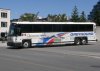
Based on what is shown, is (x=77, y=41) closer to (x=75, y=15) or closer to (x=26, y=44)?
(x=26, y=44)

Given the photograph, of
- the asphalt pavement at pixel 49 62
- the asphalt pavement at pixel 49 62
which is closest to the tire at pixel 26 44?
the asphalt pavement at pixel 49 62

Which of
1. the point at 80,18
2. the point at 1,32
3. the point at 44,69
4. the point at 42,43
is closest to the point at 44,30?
the point at 42,43

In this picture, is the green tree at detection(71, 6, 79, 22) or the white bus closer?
the white bus

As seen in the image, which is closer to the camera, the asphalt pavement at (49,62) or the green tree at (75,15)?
the asphalt pavement at (49,62)

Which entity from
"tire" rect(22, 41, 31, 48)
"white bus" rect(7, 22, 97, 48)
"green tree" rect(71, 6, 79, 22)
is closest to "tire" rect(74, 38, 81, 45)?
"white bus" rect(7, 22, 97, 48)

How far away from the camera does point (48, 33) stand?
38969 millimetres

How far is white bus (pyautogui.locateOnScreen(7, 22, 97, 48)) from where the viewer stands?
120 feet

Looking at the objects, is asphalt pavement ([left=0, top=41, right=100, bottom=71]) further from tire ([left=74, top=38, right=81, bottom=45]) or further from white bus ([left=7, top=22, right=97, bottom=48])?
tire ([left=74, top=38, right=81, bottom=45])

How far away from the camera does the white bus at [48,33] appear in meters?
36.6

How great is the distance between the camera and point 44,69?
15.7 m

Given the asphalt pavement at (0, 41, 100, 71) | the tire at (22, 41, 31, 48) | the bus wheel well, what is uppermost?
the bus wheel well

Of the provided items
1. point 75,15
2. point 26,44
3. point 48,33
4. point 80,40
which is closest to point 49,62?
point 26,44

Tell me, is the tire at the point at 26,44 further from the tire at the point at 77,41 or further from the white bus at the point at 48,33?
the tire at the point at 77,41

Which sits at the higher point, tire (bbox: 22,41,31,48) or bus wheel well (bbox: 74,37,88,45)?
bus wheel well (bbox: 74,37,88,45)
